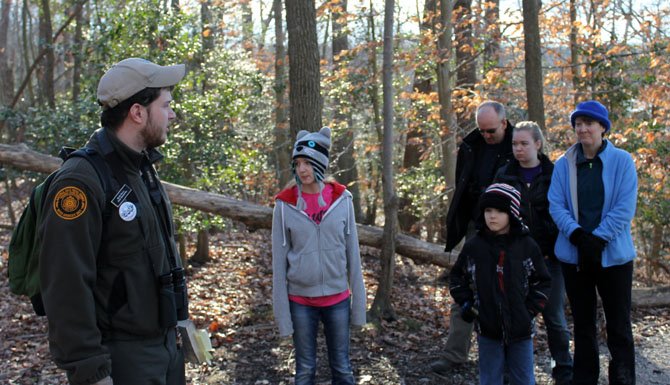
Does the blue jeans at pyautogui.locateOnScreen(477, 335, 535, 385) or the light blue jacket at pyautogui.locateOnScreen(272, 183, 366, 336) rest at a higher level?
the light blue jacket at pyautogui.locateOnScreen(272, 183, 366, 336)

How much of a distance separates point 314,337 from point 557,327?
210 centimetres

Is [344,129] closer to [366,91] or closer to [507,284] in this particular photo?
[366,91]

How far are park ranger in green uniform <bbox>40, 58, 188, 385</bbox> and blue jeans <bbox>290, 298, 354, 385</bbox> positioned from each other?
1.51 meters

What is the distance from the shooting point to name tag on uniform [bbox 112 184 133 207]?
2.61m

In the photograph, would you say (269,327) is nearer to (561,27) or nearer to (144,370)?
(144,370)

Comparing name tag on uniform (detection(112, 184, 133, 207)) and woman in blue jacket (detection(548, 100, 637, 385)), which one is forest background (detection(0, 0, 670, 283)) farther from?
name tag on uniform (detection(112, 184, 133, 207))

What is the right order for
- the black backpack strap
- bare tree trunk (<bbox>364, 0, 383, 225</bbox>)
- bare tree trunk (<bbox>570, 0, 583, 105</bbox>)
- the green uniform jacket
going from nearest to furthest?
the green uniform jacket → the black backpack strap → bare tree trunk (<bbox>570, 0, 583, 105</bbox>) → bare tree trunk (<bbox>364, 0, 383, 225</bbox>)

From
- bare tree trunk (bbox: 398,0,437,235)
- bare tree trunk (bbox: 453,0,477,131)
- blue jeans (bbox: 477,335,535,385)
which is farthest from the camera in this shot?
bare tree trunk (bbox: 398,0,437,235)

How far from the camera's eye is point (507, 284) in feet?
13.4

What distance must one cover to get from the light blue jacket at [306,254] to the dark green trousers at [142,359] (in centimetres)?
158

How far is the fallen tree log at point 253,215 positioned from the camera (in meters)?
7.25

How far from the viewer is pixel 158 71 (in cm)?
281

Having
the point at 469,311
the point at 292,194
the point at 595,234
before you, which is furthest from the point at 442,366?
the point at 292,194

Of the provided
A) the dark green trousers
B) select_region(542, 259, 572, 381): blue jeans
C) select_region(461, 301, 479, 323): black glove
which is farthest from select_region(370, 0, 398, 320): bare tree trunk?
the dark green trousers
